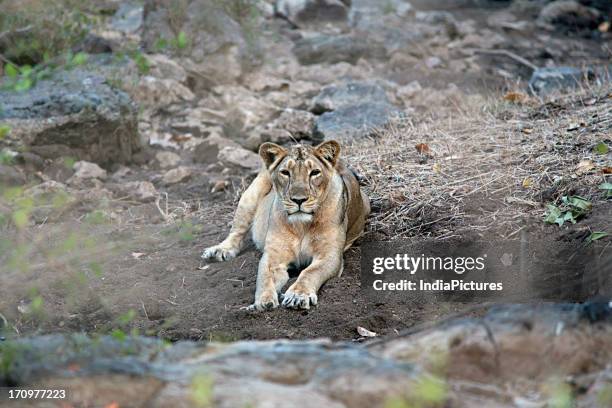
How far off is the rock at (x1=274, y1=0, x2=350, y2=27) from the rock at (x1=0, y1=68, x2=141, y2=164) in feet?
25.4

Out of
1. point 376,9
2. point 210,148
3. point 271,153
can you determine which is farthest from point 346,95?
point 376,9

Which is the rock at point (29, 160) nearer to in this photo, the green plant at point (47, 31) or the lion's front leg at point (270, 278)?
the green plant at point (47, 31)

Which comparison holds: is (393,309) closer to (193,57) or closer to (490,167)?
(490,167)

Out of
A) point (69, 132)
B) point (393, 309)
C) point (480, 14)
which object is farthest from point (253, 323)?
point (480, 14)

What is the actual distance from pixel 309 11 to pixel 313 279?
12.6 m

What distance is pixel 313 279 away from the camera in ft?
24.2

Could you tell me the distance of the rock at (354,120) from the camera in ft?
39.1

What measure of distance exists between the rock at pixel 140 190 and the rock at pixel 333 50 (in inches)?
260

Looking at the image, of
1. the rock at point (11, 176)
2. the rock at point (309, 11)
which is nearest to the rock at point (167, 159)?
the rock at point (11, 176)

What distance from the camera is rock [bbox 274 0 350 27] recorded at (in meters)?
18.8

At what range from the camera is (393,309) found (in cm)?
718

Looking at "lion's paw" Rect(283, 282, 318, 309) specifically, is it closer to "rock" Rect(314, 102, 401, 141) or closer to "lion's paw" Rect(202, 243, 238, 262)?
"lion's paw" Rect(202, 243, 238, 262)

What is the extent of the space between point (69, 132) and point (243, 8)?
6275 millimetres

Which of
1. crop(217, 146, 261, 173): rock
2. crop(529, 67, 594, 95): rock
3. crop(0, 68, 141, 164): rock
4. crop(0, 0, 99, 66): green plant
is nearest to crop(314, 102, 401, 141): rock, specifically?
crop(217, 146, 261, 173): rock
